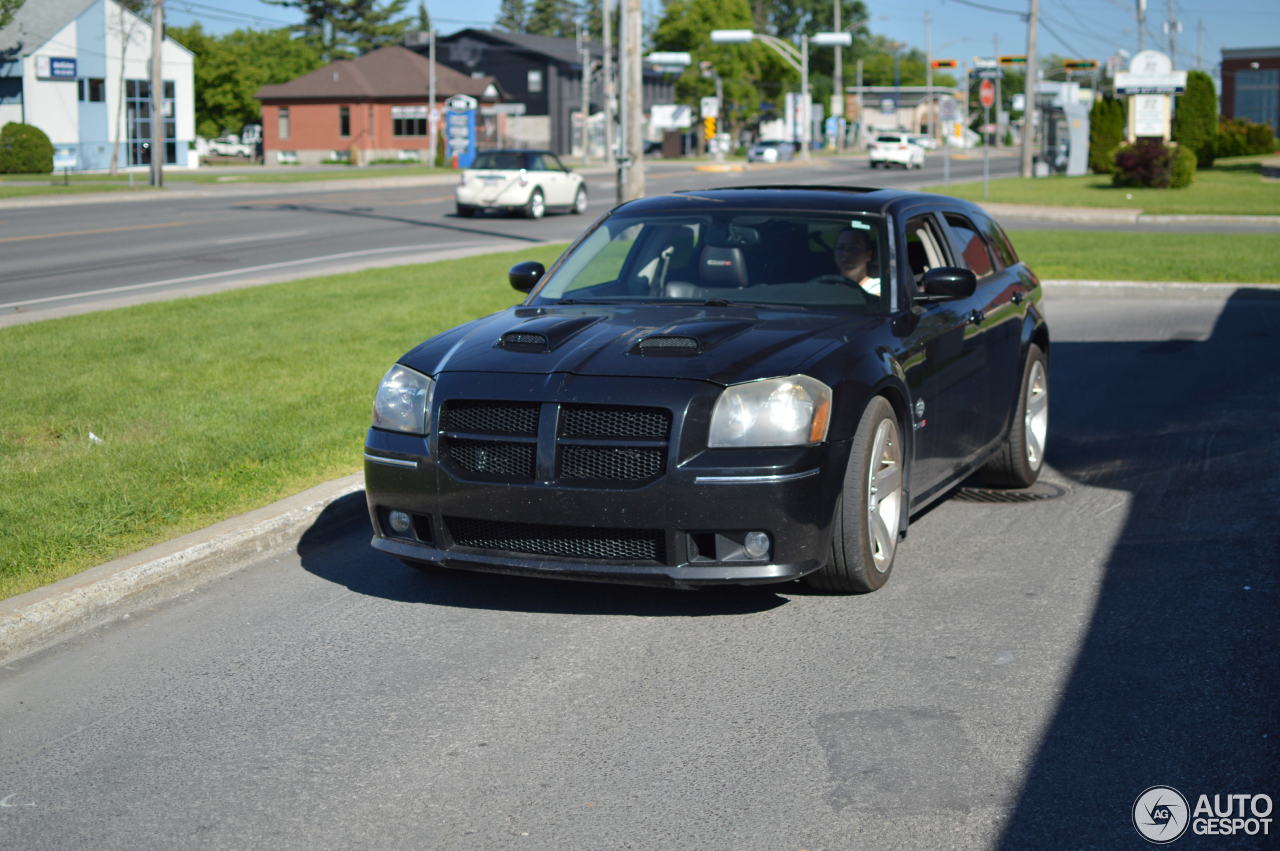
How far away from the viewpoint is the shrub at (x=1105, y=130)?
5272cm

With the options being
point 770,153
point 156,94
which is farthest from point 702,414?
point 770,153

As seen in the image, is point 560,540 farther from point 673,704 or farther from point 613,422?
point 673,704

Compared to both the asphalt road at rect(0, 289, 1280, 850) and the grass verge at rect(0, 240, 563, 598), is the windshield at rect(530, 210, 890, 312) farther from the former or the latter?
the grass verge at rect(0, 240, 563, 598)

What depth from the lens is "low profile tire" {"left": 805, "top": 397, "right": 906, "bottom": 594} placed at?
5.57 meters

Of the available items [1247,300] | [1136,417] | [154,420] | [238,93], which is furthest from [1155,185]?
[238,93]

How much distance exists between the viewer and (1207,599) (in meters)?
5.80

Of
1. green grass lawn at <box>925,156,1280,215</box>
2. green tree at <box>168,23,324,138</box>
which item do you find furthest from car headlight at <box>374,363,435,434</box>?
green tree at <box>168,23,324,138</box>

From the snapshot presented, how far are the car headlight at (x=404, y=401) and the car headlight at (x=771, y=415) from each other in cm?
116

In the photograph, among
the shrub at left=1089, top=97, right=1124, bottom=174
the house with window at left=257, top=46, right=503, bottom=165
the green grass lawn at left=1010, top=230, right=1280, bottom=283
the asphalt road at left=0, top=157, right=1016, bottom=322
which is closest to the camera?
the asphalt road at left=0, top=157, right=1016, bottom=322

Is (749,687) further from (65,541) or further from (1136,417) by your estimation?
(1136,417)

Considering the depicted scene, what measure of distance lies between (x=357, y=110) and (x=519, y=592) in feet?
270

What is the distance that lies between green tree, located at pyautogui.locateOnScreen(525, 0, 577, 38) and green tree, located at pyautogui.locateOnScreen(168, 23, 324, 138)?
72.0 metres

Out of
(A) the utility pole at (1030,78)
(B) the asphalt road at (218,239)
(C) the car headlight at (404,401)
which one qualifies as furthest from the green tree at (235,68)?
(C) the car headlight at (404,401)

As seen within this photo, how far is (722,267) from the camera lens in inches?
263
